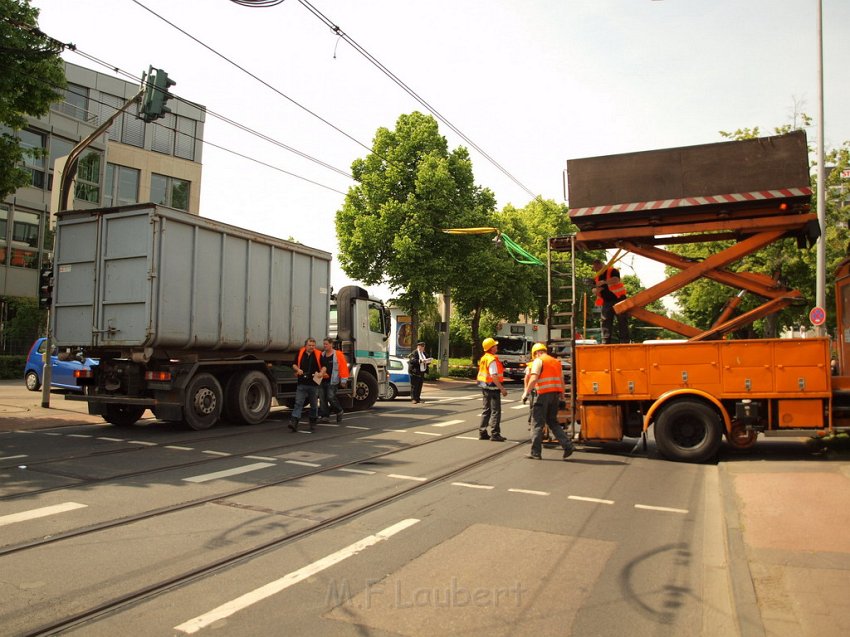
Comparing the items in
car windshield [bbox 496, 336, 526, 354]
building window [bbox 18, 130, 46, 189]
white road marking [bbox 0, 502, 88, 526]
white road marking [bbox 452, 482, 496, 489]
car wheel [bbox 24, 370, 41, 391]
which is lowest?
white road marking [bbox 452, 482, 496, 489]

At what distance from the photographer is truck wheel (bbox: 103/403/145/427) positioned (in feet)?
40.4

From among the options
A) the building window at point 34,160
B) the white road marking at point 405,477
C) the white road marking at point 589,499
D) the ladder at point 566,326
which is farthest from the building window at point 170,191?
the white road marking at point 589,499

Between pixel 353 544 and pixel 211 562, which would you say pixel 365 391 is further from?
pixel 211 562

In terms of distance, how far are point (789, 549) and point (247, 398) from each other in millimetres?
10115

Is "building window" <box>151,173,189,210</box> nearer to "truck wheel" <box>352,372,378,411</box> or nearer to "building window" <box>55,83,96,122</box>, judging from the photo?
"building window" <box>55,83,96,122</box>

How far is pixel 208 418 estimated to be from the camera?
12.1 metres

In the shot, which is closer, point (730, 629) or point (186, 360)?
point (730, 629)

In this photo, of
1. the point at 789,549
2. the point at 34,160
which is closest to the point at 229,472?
the point at 789,549

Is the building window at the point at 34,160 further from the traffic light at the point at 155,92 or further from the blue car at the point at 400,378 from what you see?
the traffic light at the point at 155,92

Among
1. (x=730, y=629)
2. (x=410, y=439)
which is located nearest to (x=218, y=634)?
(x=730, y=629)

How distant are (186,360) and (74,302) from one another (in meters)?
2.34

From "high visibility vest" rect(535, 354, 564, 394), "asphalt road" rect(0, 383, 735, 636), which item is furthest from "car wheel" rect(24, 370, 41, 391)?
"high visibility vest" rect(535, 354, 564, 394)

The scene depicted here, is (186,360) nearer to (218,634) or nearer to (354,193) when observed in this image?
(218,634)

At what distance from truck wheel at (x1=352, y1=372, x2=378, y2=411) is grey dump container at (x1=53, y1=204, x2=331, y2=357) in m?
3.81
